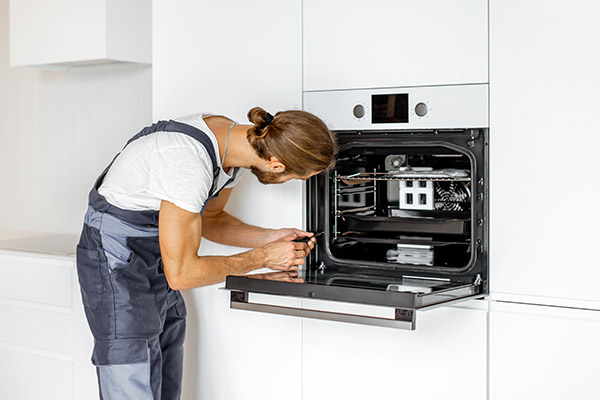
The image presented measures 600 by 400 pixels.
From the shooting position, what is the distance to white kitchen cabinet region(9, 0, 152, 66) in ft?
7.76

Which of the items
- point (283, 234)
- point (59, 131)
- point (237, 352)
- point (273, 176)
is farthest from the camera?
point (59, 131)

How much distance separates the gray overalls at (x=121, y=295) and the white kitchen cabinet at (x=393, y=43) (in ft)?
1.60

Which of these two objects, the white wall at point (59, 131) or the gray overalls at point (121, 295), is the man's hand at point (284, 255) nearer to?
the gray overalls at point (121, 295)

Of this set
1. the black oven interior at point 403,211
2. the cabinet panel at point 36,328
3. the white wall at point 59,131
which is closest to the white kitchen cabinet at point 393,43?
the black oven interior at point 403,211

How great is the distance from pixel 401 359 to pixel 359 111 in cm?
69

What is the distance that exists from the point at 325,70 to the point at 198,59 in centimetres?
44

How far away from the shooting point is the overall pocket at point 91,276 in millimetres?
1785

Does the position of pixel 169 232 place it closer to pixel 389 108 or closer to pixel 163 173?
pixel 163 173
